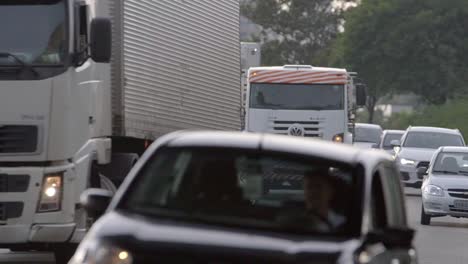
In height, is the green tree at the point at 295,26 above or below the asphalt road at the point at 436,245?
above

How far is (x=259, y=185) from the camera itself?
29.8 ft

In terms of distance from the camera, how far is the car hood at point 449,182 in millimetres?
29297

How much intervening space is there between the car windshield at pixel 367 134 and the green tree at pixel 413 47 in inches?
994

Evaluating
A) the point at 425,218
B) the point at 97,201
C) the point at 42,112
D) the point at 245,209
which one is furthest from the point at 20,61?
the point at 425,218

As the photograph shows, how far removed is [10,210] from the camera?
51.3ft

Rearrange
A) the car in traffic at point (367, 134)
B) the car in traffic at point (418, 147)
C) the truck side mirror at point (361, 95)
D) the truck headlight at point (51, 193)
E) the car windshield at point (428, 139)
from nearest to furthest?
the truck headlight at point (51, 193) → the truck side mirror at point (361, 95) → the car in traffic at point (418, 147) → the car windshield at point (428, 139) → the car in traffic at point (367, 134)

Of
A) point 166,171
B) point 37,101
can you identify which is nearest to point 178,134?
point 166,171

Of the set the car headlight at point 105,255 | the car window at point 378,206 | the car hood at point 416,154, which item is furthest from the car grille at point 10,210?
the car hood at point 416,154

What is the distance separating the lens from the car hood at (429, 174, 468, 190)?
96.1ft

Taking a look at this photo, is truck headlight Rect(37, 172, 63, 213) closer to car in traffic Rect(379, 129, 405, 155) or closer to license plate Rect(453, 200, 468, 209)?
license plate Rect(453, 200, 468, 209)

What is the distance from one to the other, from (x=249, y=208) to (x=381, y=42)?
73.1m

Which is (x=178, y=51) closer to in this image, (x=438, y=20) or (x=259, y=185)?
(x=259, y=185)

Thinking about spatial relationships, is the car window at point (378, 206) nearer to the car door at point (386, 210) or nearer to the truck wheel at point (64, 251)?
the car door at point (386, 210)

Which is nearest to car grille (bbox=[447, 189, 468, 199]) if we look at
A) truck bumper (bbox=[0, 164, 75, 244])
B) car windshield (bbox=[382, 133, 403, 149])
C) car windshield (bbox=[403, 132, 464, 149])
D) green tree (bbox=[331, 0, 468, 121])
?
A: car windshield (bbox=[403, 132, 464, 149])
